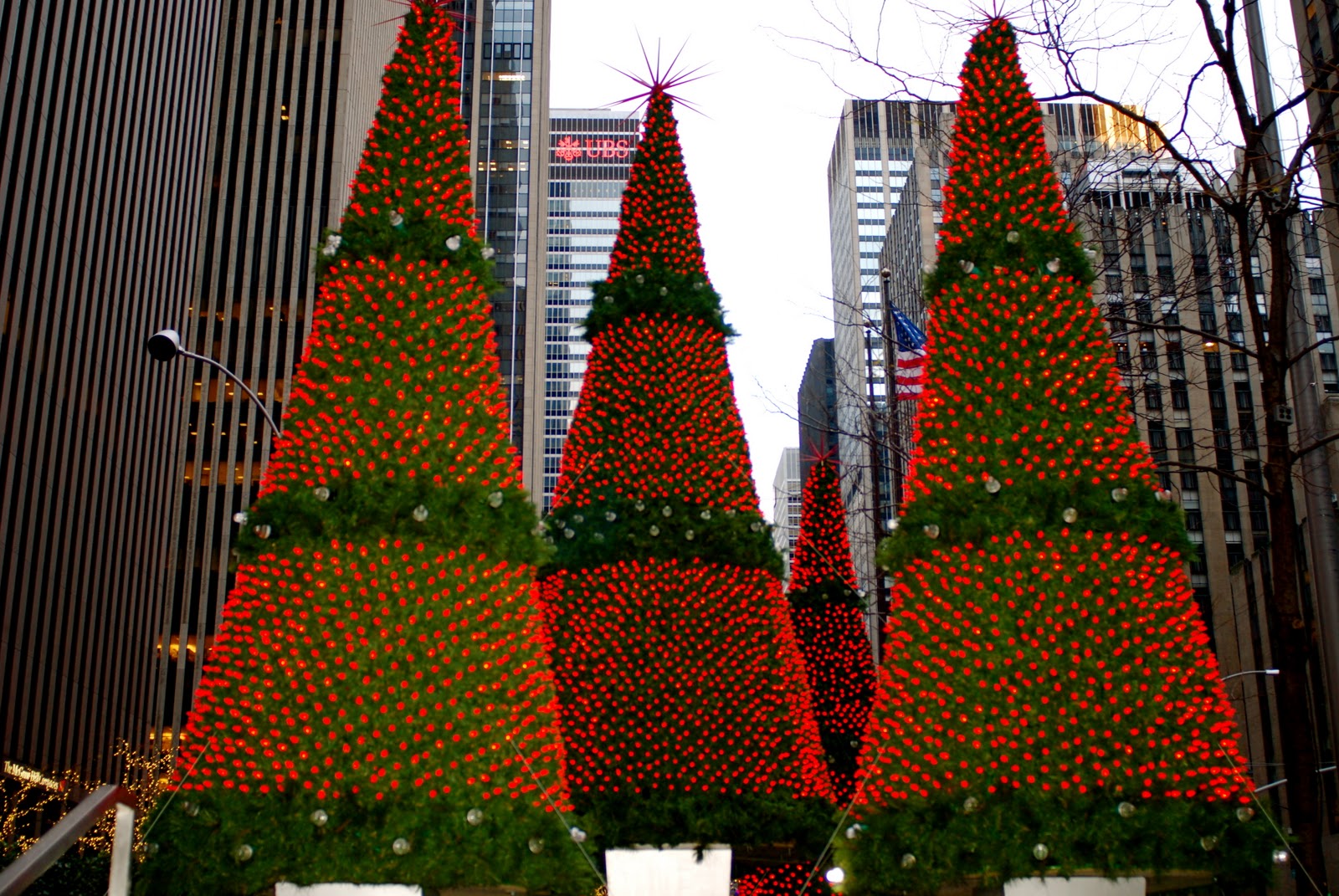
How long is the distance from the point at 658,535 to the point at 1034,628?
4.65 metres

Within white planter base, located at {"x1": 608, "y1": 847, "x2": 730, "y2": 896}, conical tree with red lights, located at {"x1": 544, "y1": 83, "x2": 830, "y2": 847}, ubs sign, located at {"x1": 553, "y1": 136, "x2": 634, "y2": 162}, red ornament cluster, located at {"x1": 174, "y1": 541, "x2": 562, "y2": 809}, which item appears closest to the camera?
red ornament cluster, located at {"x1": 174, "y1": 541, "x2": 562, "y2": 809}

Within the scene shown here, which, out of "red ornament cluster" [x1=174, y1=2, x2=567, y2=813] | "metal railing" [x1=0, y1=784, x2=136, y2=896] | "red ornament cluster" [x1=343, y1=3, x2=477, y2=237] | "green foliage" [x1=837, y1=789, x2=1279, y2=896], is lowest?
"green foliage" [x1=837, y1=789, x2=1279, y2=896]

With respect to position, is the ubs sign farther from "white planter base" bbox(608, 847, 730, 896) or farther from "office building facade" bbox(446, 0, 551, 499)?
"white planter base" bbox(608, 847, 730, 896)

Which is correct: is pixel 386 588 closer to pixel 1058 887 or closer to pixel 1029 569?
pixel 1029 569

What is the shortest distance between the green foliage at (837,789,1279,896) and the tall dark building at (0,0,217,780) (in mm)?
35387

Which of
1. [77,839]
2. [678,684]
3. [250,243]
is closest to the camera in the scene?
[77,839]

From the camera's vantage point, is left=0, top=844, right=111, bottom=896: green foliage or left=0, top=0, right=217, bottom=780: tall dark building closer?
left=0, top=844, right=111, bottom=896: green foliage

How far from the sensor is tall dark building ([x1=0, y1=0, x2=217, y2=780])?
37.2 meters

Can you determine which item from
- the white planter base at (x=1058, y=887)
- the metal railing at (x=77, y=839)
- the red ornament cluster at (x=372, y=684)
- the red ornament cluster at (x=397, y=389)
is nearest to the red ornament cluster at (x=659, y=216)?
the red ornament cluster at (x=397, y=389)

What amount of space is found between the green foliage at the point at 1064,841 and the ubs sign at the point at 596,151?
17441 centimetres

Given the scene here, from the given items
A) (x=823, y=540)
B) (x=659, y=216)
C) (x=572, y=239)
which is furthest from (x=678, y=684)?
(x=572, y=239)

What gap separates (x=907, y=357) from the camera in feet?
65.2

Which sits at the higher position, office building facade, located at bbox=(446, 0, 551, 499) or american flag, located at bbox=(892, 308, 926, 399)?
office building facade, located at bbox=(446, 0, 551, 499)

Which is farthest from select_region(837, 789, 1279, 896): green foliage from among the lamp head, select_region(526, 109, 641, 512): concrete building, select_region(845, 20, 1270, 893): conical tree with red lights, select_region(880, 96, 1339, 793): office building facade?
select_region(526, 109, 641, 512): concrete building
